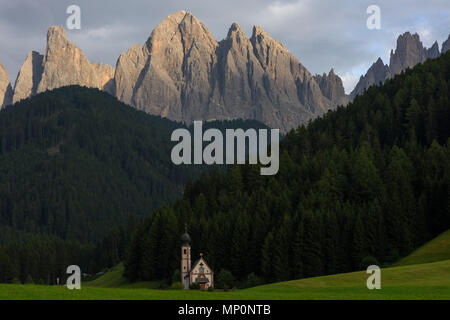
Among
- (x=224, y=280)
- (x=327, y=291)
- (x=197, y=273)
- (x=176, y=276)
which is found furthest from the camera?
(x=176, y=276)

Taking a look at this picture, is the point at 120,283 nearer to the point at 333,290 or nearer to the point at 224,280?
the point at 224,280

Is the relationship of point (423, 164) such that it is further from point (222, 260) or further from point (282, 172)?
point (222, 260)

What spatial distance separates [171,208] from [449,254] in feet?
205

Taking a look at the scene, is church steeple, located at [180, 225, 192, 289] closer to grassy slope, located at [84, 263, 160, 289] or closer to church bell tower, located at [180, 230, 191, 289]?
church bell tower, located at [180, 230, 191, 289]

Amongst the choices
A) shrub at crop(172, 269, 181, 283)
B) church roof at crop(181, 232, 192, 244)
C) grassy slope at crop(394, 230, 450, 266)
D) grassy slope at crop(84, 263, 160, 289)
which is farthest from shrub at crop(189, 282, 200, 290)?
grassy slope at crop(394, 230, 450, 266)

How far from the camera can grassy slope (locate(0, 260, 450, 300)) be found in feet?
146

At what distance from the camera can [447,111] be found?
496ft

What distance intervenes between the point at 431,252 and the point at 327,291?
4225 cm

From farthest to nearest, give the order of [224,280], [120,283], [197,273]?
[120,283]
[197,273]
[224,280]

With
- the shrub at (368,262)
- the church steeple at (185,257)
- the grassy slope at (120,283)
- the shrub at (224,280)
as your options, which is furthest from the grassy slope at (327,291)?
the grassy slope at (120,283)

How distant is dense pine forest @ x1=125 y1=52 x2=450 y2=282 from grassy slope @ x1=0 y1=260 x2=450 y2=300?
26194mm

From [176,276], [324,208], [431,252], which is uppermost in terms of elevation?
[324,208]

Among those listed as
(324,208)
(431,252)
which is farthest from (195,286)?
(431,252)

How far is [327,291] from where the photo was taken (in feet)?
185
